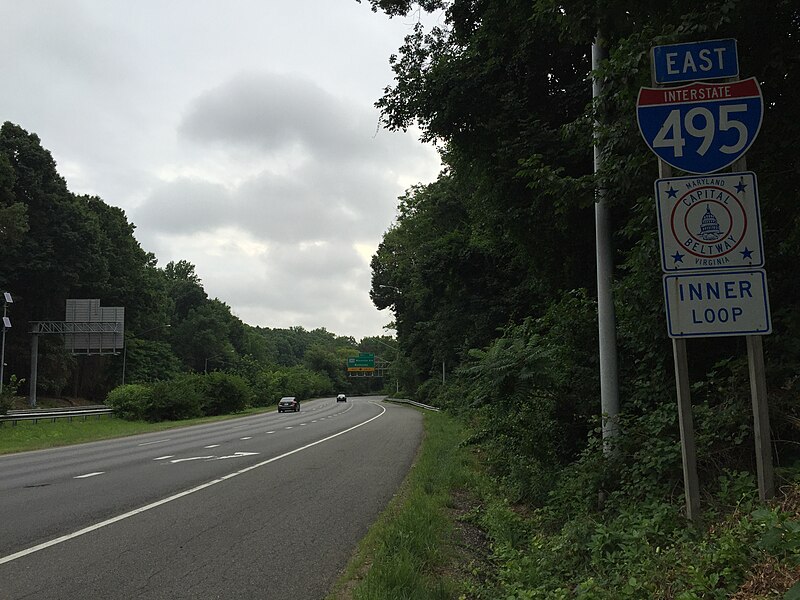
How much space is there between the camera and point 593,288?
10.9 meters

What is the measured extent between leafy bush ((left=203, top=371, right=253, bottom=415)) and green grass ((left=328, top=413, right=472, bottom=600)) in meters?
38.0

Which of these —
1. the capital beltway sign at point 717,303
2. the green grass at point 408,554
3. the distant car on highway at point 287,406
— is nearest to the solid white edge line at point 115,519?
the green grass at point 408,554

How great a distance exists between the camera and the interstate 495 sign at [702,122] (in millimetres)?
4512

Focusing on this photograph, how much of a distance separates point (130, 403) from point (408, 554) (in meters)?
34.4

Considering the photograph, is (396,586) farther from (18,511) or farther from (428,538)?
(18,511)

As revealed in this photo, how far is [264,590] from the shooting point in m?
5.19

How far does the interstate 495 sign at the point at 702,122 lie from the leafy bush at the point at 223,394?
42.8m

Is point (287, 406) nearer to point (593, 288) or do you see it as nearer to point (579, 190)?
point (593, 288)

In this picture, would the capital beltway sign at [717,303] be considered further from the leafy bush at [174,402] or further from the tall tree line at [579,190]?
the leafy bush at [174,402]

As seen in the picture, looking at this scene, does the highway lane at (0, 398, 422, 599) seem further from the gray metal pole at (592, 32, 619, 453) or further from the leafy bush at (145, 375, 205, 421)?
the leafy bush at (145, 375, 205, 421)

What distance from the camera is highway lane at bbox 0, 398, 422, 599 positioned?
541 centimetres

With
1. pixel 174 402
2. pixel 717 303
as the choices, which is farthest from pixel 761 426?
pixel 174 402

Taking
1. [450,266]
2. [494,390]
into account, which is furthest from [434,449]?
[494,390]

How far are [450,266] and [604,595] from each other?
1687cm
